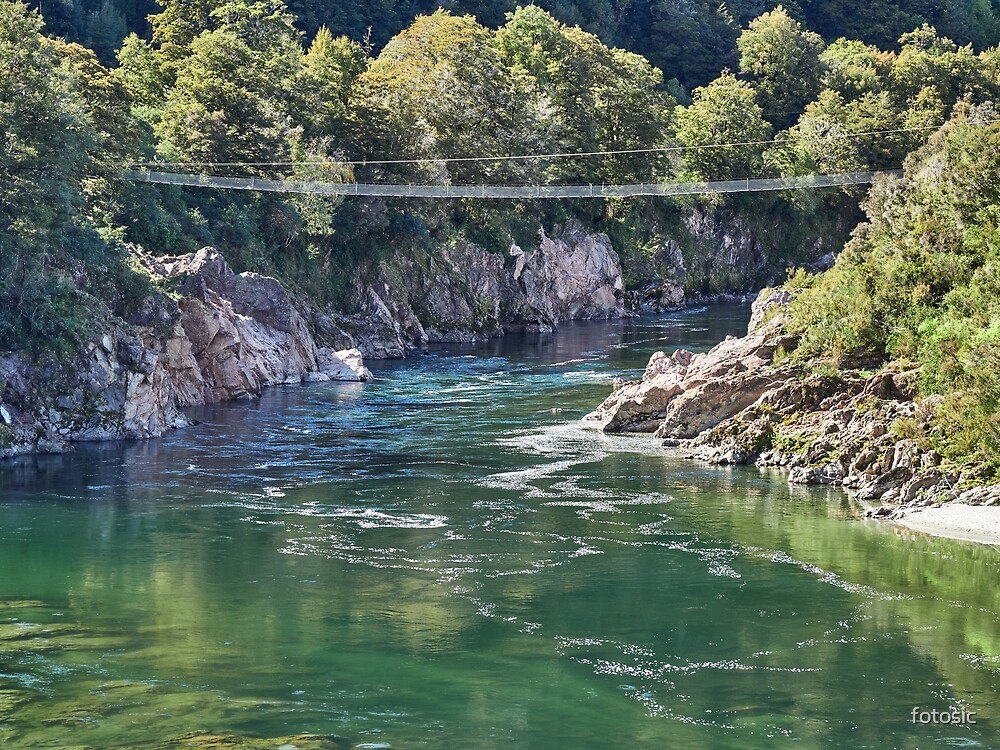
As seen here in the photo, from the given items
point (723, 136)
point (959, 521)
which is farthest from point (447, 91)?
point (959, 521)

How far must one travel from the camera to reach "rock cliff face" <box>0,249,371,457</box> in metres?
36.8

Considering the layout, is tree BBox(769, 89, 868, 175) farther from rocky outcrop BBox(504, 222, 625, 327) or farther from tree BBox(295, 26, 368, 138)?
tree BBox(295, 26, 368, 138)

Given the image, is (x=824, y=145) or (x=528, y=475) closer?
(x=528, y=475)

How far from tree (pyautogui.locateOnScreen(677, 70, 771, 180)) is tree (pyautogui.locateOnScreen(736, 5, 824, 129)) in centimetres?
1026

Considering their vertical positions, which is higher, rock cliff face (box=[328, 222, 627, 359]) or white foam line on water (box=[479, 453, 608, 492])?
rock cliff face (box=[328, 222, 627, 359])

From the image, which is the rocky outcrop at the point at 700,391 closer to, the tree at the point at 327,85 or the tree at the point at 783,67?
the tree at the point at 327,85

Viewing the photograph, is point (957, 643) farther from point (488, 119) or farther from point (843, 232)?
point (843, 232)

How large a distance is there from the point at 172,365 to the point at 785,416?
60.1 ft

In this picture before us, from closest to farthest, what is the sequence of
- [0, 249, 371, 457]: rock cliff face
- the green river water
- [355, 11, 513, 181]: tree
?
the green river water, [0, 249, 371, 457]: rock cliff face, [355, 11, 513, 181]: tree

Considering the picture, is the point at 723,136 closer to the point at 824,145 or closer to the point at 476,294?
the point at 824,145

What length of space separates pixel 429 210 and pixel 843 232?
34.7 m

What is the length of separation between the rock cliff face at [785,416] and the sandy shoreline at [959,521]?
1.59ft

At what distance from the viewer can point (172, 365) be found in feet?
142

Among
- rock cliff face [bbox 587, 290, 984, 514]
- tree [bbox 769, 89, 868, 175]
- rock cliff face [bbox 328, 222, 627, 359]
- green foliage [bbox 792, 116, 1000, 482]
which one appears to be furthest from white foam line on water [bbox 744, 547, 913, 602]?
tree [bbox 769, 89, 868, 175]
